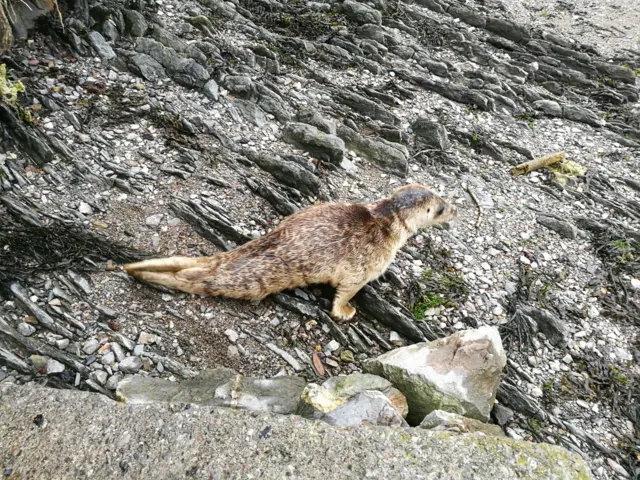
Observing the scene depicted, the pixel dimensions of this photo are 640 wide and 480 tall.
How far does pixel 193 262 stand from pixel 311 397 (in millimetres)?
2529

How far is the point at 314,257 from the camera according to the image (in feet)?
20.5

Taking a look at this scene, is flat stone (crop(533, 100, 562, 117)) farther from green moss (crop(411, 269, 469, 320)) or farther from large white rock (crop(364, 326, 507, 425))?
large white rock (crop(364, 326, 507, 425))

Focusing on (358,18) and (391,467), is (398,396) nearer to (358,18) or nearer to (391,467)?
(391,467)

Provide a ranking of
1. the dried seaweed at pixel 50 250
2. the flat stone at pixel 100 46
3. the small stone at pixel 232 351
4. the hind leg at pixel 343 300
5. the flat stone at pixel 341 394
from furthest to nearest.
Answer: the flat stone at pixel 100 46, the hind leg at pixel 343 300, the small stone at pixel 232 351, the dried seaweed at pixel 50 250, the flat stone at pixel 341 394

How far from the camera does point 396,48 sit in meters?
11.8

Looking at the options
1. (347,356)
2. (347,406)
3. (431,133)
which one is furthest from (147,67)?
(347,406)

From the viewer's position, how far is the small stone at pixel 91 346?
5184 mm

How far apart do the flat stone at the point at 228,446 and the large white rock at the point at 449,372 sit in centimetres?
125

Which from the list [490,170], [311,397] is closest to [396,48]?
[490,170]

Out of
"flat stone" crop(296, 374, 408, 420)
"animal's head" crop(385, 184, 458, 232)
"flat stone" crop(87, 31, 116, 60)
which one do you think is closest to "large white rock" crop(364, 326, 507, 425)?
"flat stone" crop(296, 374, 408, 420)

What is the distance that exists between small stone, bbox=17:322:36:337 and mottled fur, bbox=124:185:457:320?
119 centimetres

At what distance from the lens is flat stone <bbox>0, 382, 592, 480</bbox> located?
3.44m

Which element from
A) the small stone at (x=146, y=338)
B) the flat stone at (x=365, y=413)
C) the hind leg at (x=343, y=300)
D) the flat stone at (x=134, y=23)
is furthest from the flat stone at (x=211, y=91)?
the flat stone at (x=365, y=413)

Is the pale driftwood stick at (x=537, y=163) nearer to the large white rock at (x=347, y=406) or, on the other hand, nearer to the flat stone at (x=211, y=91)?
the flat stone at (x=211, y=91)
